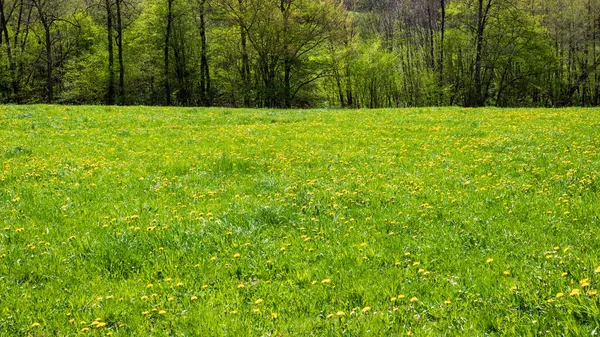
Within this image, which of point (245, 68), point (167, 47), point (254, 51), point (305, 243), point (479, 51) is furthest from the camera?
point (245, 68)

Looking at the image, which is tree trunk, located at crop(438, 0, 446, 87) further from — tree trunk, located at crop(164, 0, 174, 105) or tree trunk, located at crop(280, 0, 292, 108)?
tree trunk, located at crop(164, 0, 174, 105)

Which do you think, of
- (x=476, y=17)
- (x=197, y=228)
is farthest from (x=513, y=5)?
(x=197, y=228)

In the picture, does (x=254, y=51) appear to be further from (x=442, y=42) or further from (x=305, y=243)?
(x=305, y=243)

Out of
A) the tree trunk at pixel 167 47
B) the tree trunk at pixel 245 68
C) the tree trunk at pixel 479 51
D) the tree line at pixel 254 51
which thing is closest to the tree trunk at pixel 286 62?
the tree line at pixel 254 51

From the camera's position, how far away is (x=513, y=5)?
126 feet

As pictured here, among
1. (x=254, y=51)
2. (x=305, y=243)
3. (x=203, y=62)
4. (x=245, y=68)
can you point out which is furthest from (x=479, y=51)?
(x=305, y=243)

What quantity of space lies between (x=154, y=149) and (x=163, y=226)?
7667 millimetres

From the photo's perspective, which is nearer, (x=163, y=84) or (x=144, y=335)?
(x=144, y=335)

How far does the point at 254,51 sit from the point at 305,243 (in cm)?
4244

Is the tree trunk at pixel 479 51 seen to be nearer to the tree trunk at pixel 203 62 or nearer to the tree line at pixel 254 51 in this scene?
the tree line at pixel 254 51

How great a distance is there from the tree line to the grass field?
110 ft

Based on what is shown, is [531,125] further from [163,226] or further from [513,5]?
[513,5]

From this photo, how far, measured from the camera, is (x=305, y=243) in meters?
5.77

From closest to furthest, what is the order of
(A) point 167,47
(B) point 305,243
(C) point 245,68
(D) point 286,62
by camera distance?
(B) point 305,243 → (D) point 286,62 → (A) point 167,47 → (C) point 245,68
